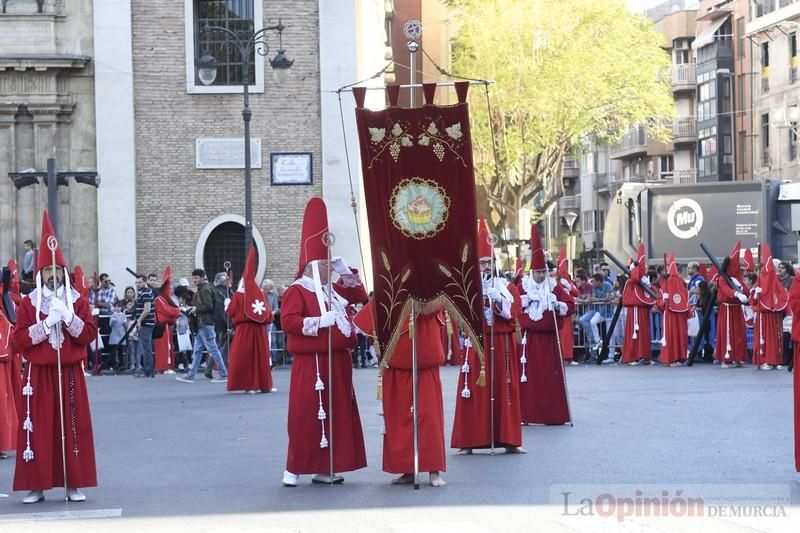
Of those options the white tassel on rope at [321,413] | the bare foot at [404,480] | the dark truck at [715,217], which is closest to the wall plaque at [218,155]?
the dark truck at [715,217]

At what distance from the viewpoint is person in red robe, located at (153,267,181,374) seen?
27578 mm

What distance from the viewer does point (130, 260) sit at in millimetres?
36219

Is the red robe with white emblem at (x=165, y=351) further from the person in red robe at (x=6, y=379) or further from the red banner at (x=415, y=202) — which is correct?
the red banner at (x=415, y=202)

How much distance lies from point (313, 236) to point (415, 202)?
93 centimetres

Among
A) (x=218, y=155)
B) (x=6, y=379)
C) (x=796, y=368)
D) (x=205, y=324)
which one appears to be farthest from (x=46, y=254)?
(x=218, y=155)

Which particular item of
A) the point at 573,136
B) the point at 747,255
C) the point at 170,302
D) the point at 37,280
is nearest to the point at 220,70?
the point at 170,302

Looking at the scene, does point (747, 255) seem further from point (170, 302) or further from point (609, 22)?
point (609, 22)

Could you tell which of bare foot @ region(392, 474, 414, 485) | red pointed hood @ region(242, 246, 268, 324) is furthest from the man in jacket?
bare foot @ region(392, 474, 414, 485)

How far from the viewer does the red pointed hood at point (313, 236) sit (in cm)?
1275

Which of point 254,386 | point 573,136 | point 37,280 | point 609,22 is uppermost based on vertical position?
point 609,22

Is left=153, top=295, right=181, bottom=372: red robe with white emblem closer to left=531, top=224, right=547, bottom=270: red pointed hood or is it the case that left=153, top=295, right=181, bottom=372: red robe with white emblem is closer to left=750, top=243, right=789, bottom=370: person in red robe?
left=750, top=243, right=789, bottom=370: person in red robe

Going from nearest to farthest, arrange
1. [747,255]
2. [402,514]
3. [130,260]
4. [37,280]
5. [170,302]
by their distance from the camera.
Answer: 1. [402,514]
2. [37,280]
3. [170,302]
4. [747,255]
5. [130,260]

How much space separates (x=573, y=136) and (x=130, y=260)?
2122cm

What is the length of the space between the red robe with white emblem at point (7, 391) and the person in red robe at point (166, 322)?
1187 centimetres
